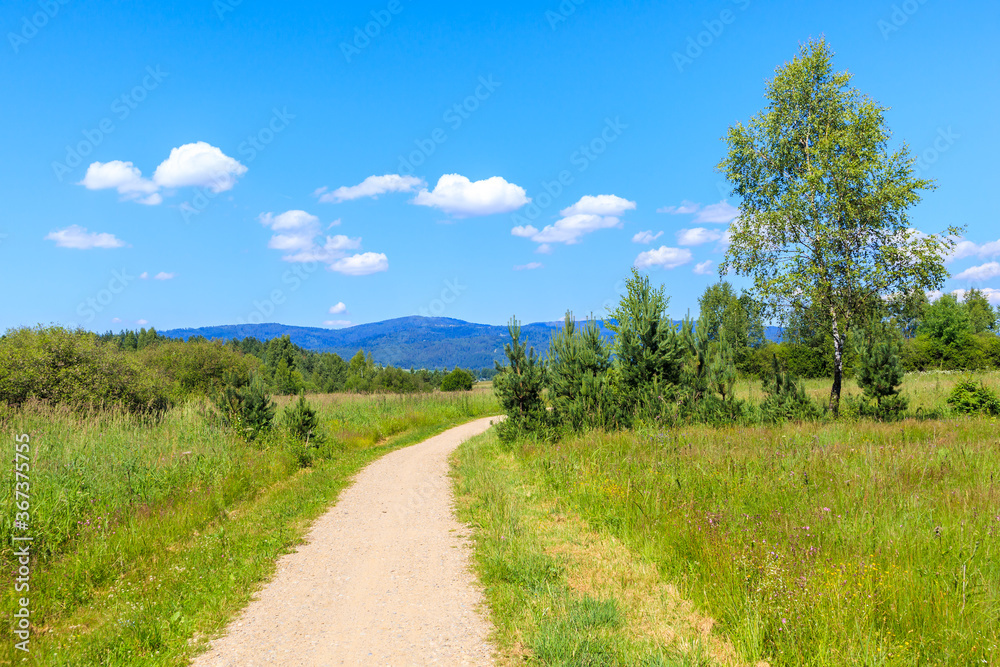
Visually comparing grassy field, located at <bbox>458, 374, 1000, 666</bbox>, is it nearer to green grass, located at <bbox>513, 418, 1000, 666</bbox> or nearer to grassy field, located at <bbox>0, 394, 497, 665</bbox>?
green grass, located at <bbox>513, 418, 1000, 666</bbox>

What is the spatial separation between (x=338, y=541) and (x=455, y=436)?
45.4 feet

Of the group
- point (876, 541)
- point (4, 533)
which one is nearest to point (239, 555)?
point (4, 533)

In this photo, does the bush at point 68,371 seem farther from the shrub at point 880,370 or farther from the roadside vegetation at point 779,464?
the shrub at point 880,370

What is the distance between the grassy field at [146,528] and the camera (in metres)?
5.12

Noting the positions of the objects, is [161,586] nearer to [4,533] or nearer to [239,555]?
[239,555]

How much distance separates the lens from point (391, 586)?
6.06 m

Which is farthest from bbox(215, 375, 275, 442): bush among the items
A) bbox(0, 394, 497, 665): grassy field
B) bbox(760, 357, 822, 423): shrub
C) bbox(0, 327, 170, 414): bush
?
bbox(760, 357, 822, 423): shrub

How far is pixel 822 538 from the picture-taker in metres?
5.19

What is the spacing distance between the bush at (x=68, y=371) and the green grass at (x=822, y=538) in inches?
653

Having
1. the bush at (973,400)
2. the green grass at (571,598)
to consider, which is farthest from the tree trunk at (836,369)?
the green grass at (571,598)

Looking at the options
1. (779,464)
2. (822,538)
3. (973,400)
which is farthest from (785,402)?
(822,538)

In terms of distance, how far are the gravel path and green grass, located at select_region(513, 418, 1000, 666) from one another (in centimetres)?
226

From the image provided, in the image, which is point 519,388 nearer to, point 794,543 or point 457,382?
point 794,543

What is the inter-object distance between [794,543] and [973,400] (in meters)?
18.7
